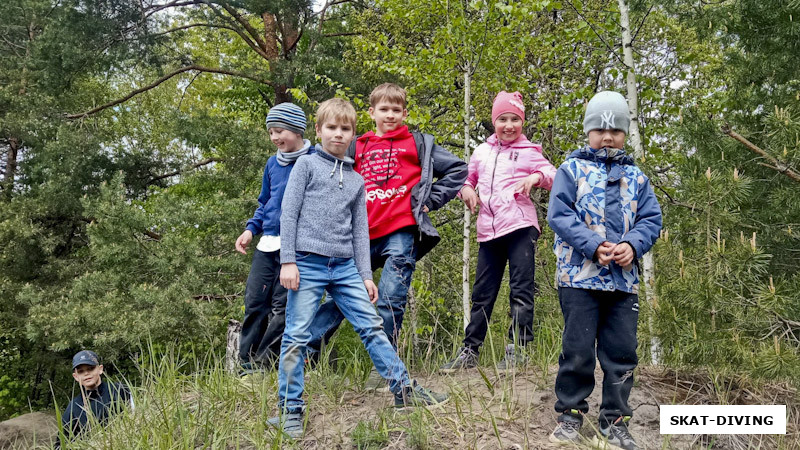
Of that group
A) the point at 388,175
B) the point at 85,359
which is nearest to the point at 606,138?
the point at 388,175

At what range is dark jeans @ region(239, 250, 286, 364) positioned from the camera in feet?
13.1

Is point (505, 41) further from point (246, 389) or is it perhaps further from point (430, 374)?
point (246, 389)

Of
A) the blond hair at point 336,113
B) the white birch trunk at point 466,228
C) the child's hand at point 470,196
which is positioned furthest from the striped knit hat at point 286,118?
the white birch trunk at point 466,228

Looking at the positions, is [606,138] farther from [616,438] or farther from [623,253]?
[616,438]

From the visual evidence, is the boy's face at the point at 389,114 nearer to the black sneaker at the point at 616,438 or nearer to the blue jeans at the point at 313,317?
the blue jeans at the point at 313,317

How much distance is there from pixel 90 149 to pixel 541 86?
30.7 ft

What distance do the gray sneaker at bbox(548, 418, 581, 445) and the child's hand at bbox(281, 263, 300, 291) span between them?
1.41m

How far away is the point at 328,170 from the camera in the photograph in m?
3.14

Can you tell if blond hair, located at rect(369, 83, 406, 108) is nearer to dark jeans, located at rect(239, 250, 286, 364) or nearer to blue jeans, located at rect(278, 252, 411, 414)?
blue jeans, located at rect(278, 252, 411, 414)

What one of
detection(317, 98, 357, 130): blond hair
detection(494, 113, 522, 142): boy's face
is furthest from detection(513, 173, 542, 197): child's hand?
detection(317, 98, 357, 130): blond hair

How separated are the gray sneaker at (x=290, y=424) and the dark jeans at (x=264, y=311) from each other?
1.06 m

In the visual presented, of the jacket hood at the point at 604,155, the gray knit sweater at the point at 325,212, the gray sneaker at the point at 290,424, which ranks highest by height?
the jacket hood at the point at 604,155

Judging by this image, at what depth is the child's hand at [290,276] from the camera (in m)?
2.89

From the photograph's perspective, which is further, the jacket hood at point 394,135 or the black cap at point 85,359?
the black cap at point 85,359
